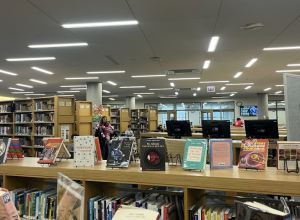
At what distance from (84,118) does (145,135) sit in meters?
2.40

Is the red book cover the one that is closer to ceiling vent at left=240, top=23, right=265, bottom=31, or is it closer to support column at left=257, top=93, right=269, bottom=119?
ceiling vent at left=240, top=23, right=265, bottom=31

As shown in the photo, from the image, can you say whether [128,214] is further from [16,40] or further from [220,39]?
[16,40]

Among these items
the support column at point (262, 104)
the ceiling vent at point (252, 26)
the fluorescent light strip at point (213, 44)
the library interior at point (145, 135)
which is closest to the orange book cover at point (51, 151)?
the library interior at point (145, 135)

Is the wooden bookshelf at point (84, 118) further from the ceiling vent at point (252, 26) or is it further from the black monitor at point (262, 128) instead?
the ceiling vent at point (252, 26)

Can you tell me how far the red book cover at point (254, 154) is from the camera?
1.99 metres

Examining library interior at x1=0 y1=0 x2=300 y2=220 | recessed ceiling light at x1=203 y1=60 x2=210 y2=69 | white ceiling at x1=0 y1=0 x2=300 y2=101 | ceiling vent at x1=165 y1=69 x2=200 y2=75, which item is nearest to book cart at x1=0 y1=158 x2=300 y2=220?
library interior at x1=0 y1=0 x2=300 y2=220

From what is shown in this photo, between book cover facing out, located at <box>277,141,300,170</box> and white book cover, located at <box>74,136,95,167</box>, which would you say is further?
white book cover, located at <box>74,136,95,167</box>

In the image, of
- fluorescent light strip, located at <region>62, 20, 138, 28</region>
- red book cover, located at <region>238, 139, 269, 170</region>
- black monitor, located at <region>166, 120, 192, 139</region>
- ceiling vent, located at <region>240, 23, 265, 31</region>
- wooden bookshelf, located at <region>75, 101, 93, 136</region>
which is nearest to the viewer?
red book cover, located at <region>238, 139, 269, 170</region>

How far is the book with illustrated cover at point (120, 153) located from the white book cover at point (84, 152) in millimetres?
200

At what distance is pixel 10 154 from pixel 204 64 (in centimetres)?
601

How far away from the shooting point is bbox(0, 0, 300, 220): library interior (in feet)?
6.07

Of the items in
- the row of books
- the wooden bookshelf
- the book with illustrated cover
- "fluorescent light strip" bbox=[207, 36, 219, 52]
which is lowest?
the row of books

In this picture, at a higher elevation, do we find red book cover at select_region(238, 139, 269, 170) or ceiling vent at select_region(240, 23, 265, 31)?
ceiling vent at select_region(240, 23, 265, 31)

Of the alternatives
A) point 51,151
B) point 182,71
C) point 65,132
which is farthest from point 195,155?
point 182,71
